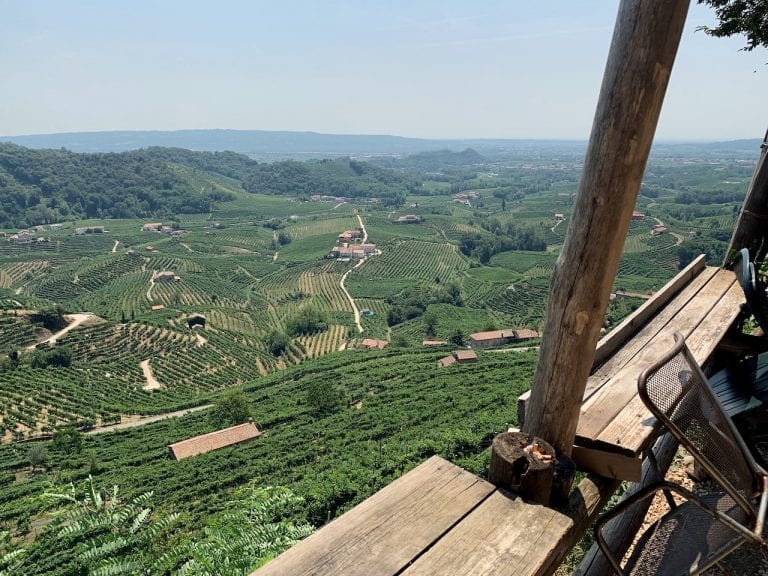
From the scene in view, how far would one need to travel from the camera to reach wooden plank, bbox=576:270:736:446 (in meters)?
1.87

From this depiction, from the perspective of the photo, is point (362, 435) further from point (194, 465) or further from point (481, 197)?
point (481, 197)

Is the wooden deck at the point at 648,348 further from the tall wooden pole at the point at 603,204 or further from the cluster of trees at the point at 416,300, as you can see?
the cluster of trees at the point at 416,300

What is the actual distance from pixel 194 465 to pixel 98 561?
2034 centimetres

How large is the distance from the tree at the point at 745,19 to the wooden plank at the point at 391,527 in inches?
185

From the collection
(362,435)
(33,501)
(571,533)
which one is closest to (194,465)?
(362,435)

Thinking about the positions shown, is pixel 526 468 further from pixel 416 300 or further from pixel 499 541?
pixel 416 300

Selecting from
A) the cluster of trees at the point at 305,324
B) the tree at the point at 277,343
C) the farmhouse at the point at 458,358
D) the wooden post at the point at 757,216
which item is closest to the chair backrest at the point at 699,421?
the wooden post at the point at 757,216

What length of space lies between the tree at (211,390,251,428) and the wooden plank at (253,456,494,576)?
26184 mm

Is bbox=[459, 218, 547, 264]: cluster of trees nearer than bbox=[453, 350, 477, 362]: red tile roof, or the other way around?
bbox=[453, 350, 477, 362]: red tile roof

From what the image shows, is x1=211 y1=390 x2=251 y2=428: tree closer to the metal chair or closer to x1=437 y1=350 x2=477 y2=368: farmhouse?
x1=437 y1=350 x2=477 y2=368: farmhouse

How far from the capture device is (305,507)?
1416 cm

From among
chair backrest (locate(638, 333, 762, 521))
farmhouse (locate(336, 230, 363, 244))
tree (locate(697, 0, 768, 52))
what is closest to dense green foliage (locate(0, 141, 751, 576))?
chair backrest (locate(638, 333, 762, 521))

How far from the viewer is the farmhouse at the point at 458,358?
1307 inches

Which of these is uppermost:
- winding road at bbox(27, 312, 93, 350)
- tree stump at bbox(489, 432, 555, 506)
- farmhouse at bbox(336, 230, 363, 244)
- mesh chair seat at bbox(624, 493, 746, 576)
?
tree stump at bbox(489, 432, 555, 506)
